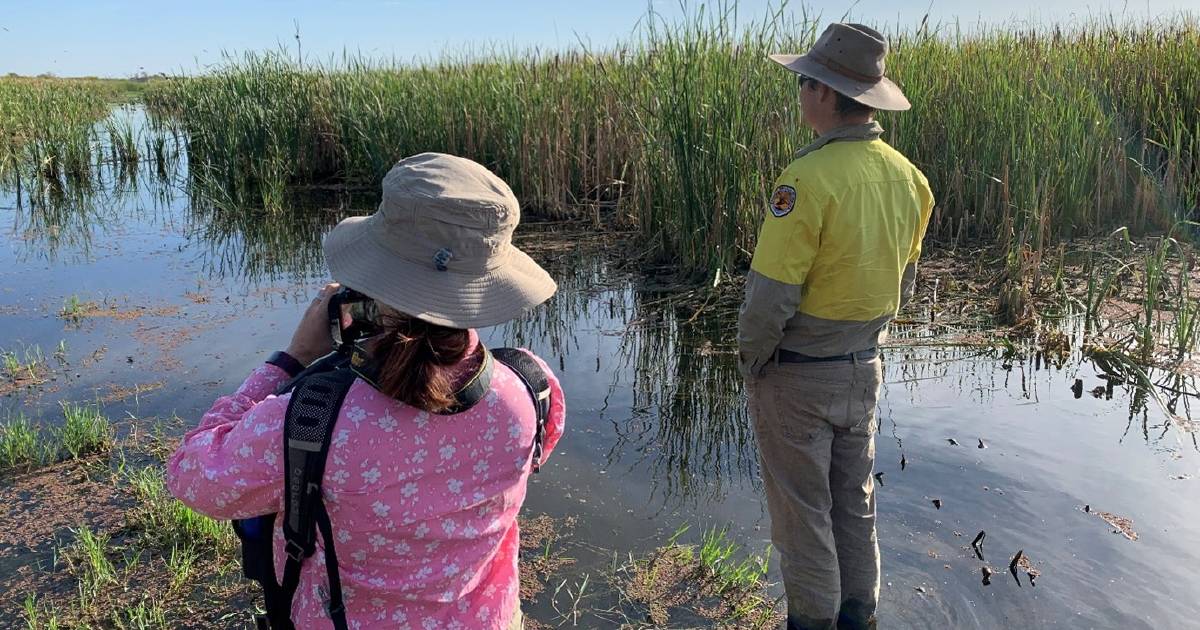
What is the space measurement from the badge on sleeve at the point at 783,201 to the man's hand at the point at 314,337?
1.30 m

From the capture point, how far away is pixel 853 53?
2.46 m

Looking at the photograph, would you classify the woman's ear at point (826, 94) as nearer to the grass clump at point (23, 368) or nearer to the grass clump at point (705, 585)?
the grass clump at point (705, 585)

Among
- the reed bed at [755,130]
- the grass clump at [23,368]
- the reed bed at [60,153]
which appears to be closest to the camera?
the grass clump at [23,368]

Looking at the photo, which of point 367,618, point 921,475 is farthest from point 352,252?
point 921,475

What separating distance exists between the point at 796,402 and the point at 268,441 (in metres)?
1.61

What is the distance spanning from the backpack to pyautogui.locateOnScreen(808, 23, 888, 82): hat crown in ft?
4.82

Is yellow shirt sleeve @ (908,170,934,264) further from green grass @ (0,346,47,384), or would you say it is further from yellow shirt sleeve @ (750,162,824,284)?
green grass @ (0,346,47,384)

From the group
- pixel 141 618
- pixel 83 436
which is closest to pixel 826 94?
pixel 141 618

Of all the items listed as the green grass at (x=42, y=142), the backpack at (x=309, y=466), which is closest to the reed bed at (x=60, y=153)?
the green grass at (x=42, y=142)

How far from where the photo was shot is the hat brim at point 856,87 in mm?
2393

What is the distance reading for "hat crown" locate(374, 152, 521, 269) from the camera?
4.10 ft

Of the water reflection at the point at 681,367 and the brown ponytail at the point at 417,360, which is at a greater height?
the brown ponytail at the point at 417,360

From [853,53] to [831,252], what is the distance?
21.6 inches

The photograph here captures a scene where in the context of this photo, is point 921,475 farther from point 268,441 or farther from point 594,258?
point 594,258
